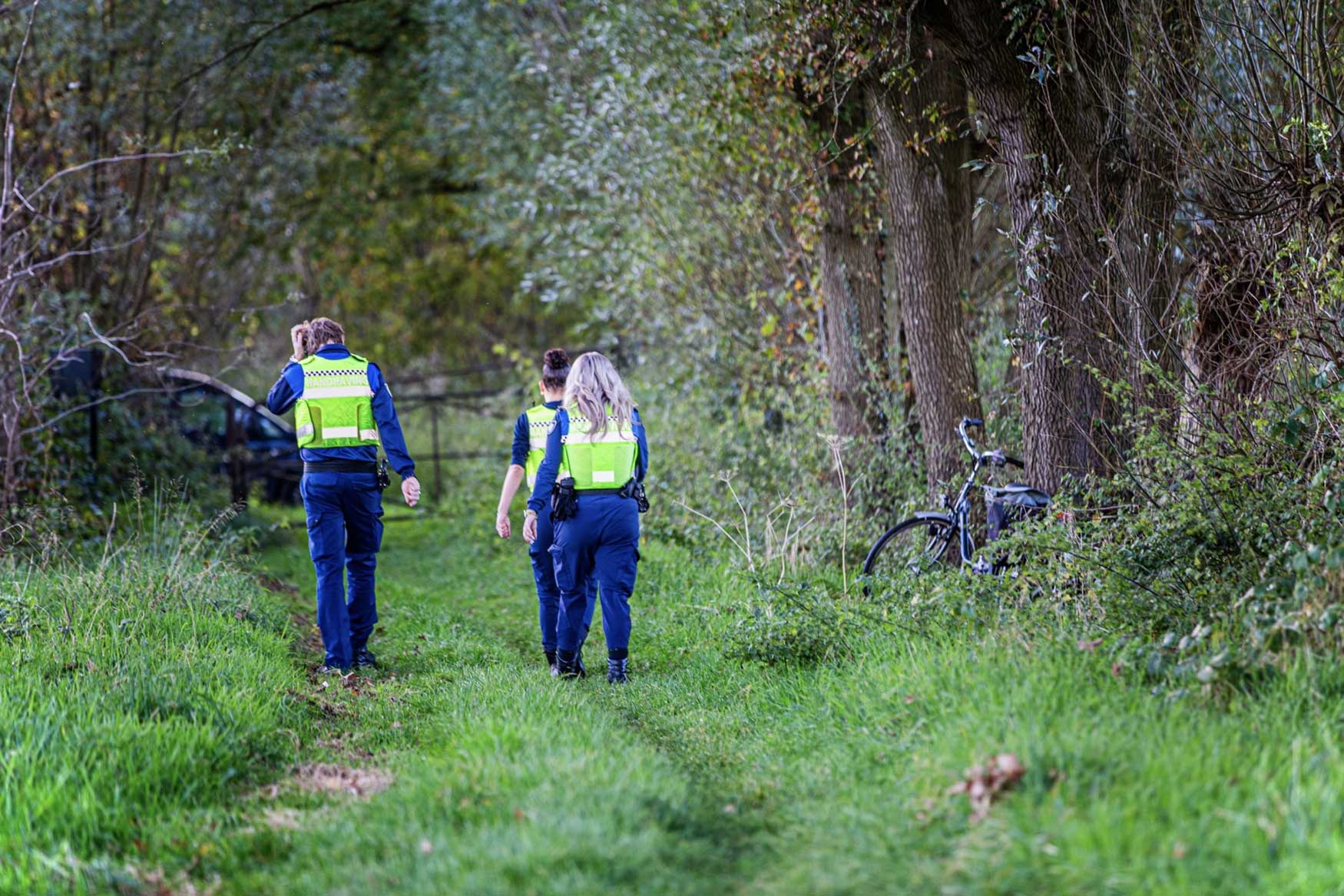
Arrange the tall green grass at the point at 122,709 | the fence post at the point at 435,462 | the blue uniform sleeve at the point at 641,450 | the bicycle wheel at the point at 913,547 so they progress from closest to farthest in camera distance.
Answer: the tall green grass at the point at 122,709, the blue uniform sleeve at the point at 641,450, the bicycle wheel at the point at 913,547, the fence post at the point at 435,462

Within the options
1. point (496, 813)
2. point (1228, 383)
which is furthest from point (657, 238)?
point (496, 813)

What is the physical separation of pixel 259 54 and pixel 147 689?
39.3ft

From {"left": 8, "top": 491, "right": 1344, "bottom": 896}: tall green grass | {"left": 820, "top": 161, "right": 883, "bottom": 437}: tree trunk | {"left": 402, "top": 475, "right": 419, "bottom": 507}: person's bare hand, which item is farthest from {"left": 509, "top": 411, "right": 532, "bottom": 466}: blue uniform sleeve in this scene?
{"left": 820, "top": 161, "right": 883, "bottom": 437}: tree trunk

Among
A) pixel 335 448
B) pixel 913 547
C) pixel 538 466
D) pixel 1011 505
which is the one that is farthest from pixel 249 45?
pixel 1011 505

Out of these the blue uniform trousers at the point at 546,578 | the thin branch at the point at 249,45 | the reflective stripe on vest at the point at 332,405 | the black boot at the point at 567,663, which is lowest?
the black boot at the point at 567,663

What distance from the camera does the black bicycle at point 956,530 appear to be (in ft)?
24.1

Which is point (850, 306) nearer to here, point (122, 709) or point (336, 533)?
point (336, 533)

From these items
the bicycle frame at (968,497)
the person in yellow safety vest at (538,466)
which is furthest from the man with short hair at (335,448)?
the bicycle frame at (968,497)

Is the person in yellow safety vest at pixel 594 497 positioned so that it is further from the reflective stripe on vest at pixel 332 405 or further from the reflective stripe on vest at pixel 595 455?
the reflective stripe on vest at pixel 332 405

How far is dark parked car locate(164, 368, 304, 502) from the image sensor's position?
15.3 meters

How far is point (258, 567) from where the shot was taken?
10.7 m

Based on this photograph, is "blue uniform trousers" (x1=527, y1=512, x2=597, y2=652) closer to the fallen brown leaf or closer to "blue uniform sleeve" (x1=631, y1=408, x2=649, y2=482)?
"blue uniform sleeve" (x1=631, y1=408, x2=649, y2=482)

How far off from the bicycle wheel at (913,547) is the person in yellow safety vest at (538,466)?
203cm

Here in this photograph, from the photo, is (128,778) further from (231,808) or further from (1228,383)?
(1228,383)
